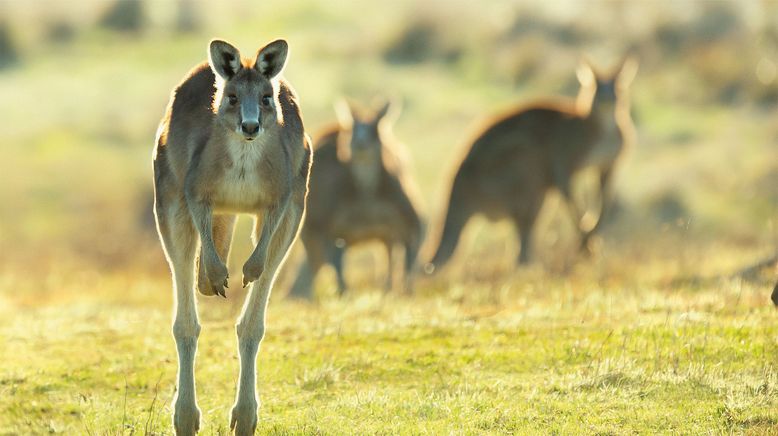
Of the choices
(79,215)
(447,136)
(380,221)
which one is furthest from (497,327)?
(447,136)

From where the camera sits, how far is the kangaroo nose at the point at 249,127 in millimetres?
6121

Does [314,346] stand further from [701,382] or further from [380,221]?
[380,221]

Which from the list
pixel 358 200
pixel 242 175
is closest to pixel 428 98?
pixel 358 200

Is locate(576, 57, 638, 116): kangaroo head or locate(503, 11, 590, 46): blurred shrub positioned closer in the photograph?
locate(576, 57, 638, 116): kangaroo head

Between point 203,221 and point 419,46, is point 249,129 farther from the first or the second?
point 419,46

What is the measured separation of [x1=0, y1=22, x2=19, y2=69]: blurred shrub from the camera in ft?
114

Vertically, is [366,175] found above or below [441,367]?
above

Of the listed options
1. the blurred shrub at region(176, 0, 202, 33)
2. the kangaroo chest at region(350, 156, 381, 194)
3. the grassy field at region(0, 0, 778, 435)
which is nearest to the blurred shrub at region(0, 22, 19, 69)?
the grassy field at region(0, 0, 778, 435)

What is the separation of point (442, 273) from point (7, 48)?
23.8m

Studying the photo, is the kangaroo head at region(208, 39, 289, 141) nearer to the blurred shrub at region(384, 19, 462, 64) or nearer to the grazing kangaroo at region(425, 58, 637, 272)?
the grazing kangaroo at region(425, 58, 637, 272)

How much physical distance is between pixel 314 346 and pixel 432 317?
129 centimetres

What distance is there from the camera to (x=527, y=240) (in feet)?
48.3

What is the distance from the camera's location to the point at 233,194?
6.42 meters

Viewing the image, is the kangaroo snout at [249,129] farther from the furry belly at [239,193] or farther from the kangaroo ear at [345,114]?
the kangaroo ear at [345,114]
